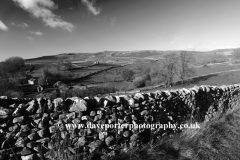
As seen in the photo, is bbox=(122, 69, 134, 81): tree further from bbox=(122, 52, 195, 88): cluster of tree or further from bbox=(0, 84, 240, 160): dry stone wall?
bbox=(0, 84, 240, 160): dry stone wall

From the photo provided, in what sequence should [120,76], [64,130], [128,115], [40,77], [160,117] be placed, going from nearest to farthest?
[64,130], [128,115], [160,117], [40,77], [120,76]

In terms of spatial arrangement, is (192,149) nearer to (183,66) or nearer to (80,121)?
(80,121)

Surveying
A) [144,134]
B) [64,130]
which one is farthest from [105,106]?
[144,134]

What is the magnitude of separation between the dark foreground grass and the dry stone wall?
10.1 inches

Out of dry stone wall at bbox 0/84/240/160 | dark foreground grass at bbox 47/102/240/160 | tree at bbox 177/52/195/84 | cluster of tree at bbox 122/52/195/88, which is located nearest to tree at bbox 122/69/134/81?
cluster of tree at bbox 122/52/195/88

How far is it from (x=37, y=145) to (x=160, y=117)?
342 cm

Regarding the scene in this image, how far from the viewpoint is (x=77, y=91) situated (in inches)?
1150

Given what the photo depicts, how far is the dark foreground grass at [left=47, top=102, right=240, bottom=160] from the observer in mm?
2836

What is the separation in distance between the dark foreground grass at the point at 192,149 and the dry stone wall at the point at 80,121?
0.26 meters

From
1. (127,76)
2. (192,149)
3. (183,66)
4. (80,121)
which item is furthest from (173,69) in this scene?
(80,121)

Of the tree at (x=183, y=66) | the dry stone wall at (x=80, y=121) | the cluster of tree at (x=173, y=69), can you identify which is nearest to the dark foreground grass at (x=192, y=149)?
the dry stone wall at (x=80, y=121)

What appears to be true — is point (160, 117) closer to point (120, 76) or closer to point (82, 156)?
point (82, 156)

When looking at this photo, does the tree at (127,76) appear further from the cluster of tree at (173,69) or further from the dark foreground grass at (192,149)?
the dark foreground grass at (192,149)

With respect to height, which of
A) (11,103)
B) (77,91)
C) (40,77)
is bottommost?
(77,91)
